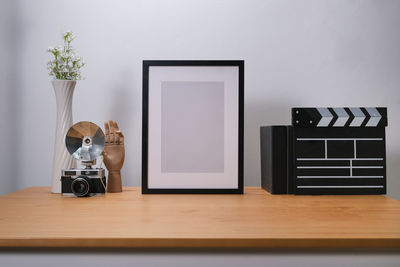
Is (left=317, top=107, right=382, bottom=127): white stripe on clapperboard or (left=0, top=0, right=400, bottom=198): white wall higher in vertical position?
(left=0, top=0, right=400, bottom=198): white wall

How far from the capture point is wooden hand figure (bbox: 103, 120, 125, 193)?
1112 millimetres

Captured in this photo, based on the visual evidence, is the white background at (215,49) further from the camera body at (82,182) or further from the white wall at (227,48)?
the camera body at (82,182)

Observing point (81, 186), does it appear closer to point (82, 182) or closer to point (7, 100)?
point (82, 182)

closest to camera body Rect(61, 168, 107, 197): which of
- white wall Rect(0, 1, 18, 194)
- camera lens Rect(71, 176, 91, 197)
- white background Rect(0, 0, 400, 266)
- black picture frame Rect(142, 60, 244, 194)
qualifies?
camera lens Rect(71, 176, 91, 197)

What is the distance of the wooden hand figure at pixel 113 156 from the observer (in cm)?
111

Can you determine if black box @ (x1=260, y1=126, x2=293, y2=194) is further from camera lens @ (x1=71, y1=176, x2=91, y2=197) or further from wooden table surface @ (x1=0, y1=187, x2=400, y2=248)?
camera lens @ (x1=71, y1=176, x2=91, y2=197)

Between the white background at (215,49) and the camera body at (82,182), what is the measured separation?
265 mm

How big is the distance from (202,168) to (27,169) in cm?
70

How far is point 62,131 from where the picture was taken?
44.1 inches

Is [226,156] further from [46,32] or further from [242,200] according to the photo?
[46,32]

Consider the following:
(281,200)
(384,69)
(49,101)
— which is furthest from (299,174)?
(49,101)

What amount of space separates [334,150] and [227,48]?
0.53m

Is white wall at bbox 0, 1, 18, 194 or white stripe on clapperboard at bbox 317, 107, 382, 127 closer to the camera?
white stripe on clapperboard at bbox 317, 107, 382, 127

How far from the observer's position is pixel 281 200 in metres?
1.00
